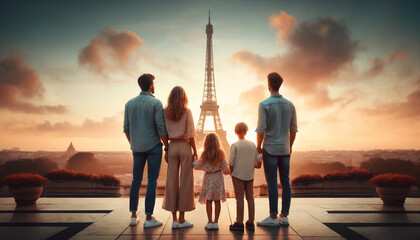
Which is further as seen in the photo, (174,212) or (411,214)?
(411,214)

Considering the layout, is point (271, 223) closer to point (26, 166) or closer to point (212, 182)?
point (212, 182)

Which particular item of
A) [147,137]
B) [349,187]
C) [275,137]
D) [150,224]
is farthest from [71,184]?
[349,187]

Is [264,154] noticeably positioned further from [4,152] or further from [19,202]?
[4,152]

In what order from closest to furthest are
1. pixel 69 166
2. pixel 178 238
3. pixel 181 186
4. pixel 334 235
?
pixel 178 238 < pixel 334 235 < pixel 181 186 < pixel 69 166

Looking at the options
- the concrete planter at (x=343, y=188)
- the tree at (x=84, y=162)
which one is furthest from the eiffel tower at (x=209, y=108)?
the concrete planter at (x=343, y=188)

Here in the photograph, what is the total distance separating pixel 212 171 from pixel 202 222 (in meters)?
0.87

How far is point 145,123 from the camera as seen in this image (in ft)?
12.6

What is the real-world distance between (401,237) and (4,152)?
24.5 metres

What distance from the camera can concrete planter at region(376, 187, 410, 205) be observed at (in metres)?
5.88

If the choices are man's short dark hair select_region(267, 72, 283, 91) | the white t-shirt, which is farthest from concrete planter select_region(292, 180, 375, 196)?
the white t-shirt

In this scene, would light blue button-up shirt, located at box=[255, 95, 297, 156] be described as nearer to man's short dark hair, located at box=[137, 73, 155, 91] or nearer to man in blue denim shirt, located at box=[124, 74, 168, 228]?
man in blue denim shirt, located at box=[124, 74, 168, 228]

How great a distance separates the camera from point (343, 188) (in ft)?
29.2

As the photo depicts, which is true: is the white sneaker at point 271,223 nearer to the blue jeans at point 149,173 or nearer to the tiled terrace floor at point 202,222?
the tiled terrace floor at point 202,222

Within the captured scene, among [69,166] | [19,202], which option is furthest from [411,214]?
[69,166]
